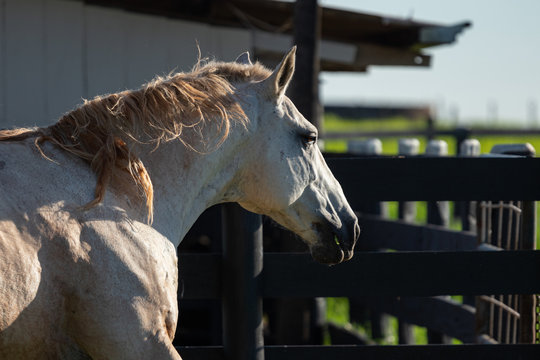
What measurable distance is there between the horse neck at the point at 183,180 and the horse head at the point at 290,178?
0.36 feet

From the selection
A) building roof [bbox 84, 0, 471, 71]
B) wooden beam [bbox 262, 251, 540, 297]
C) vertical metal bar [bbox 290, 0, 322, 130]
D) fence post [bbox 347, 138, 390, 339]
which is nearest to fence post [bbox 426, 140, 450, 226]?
fence post [bbox 347, 138, 390, 339]

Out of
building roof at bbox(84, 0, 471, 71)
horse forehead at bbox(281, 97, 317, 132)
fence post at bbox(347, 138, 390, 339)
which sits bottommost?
fence post at bbox(347, 138, 390, 339)

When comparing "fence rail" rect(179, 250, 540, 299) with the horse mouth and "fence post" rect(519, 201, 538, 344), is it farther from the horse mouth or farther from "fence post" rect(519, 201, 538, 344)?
"fence post" rect(519, 201, 538, 344)

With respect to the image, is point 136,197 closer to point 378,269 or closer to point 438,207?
point 378,269

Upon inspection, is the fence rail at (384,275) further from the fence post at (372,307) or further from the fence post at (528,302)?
the fence post at (372,307)

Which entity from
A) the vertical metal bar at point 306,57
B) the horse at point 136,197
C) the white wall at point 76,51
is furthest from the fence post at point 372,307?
the horse at point 136,197

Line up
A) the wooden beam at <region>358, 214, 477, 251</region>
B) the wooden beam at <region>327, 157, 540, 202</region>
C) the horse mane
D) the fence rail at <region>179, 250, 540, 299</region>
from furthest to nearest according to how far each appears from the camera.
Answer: the wooden beam at <region>358, 214, 477, 251</region> < the wooden beam at <region>327, 157, 540, 202</region> < the fence rail at <region>179, 250, 540, 299</region> < the horse mane

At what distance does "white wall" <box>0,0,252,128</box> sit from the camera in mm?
6305

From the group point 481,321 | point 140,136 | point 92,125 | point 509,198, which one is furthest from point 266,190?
point 481,321

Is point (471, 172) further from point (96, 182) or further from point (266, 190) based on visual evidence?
point (96, 182)

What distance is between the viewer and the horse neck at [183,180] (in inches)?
115

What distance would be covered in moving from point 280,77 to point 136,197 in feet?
2.81

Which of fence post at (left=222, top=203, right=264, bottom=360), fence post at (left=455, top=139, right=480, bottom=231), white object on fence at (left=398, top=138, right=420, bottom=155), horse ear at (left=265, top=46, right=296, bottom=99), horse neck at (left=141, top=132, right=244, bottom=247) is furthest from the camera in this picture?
white object on fence at (left=398, top=138, right=420, bottom=155)

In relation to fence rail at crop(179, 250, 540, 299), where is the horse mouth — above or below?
above
